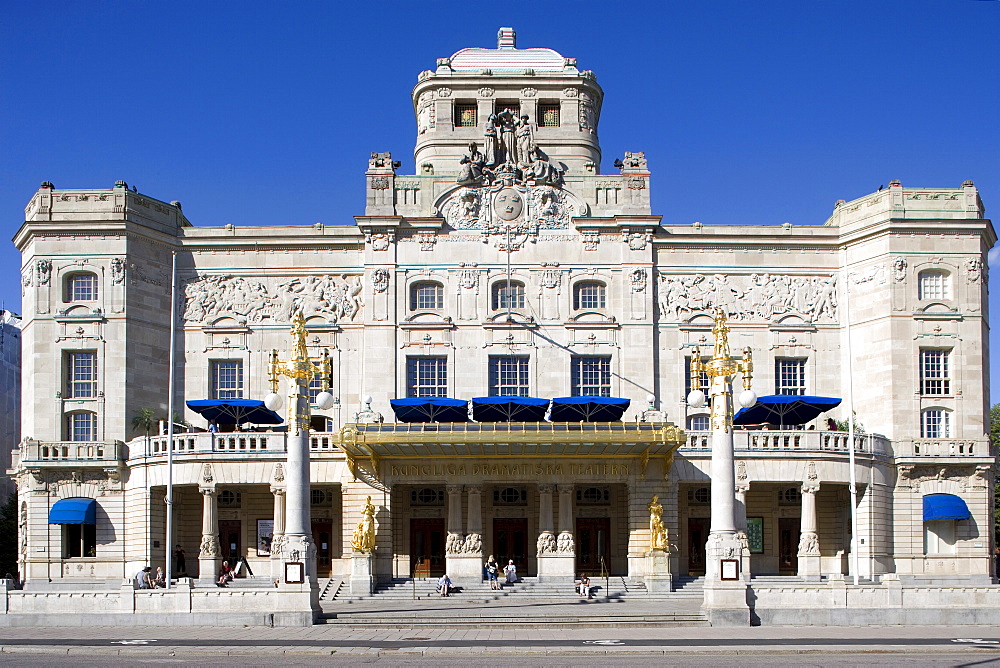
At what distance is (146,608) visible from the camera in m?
39.9

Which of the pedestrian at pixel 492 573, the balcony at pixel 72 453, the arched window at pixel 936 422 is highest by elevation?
the arched window at pixel 936 422

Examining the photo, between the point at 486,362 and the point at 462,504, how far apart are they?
7951 mm

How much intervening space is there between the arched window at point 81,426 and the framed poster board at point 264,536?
9471mm

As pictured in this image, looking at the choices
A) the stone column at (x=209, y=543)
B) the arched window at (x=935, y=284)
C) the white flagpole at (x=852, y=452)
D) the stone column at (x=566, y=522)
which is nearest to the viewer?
the white flagpole at (x=852, y=452)

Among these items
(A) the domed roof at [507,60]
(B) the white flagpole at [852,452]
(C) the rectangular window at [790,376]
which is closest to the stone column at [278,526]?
(B) the white flagpole at [852,452]

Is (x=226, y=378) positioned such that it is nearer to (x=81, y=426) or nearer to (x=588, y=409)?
(x=81, y=426)

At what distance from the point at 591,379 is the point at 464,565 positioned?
483 inches

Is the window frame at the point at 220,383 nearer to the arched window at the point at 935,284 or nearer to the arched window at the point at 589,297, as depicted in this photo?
the arched window at the point at 589,297

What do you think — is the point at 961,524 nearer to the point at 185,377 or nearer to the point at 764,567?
the point at 764,567

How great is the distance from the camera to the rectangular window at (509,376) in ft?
210

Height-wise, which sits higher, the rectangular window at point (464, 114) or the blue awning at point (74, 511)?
the rectangular window at point (464, 114)

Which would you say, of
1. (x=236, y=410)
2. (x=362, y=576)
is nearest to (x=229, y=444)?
(x=236, y=410)

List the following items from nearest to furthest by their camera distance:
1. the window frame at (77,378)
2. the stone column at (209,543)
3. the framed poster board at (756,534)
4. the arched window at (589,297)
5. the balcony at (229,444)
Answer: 1. the stone column at (209,543)
2. the balcony at (229,444)
3. the framed poster board at (756,534)
4. the window frame at (77,378)
5. the arched window at (589,297)

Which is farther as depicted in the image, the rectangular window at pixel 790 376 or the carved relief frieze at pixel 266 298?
the carved relief frieze at pixel 266 298
